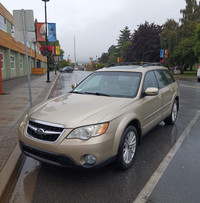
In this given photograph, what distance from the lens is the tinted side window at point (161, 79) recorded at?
496 centimetres

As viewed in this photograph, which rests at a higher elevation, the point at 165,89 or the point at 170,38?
the point at 170,38

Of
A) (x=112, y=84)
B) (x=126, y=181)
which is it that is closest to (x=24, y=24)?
(x=112, y=84)

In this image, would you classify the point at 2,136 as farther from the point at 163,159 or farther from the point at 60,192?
the point at 163,159

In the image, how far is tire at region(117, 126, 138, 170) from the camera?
310 centimetres

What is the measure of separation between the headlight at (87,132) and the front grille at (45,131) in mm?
173

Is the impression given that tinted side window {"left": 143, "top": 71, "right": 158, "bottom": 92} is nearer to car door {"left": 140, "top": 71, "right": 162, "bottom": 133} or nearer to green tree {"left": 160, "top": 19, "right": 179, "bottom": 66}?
car door {"left": 140, "top": 71, "right": 162, "bottom": 133}

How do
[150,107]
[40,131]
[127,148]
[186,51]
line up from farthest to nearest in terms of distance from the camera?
[186,51], [150,107], [127,148], [40,131]

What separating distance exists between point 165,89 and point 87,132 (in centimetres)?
303

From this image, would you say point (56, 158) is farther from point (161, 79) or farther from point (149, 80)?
point (161, 79)

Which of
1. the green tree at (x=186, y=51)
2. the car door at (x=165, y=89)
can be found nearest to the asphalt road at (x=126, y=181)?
the car door at (x=165, y=89)

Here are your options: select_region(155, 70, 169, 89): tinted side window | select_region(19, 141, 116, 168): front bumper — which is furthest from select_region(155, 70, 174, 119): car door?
select_region(19, 141, 116, 168): front bumper

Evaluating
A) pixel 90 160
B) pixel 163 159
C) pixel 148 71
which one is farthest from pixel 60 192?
pixel 148 71

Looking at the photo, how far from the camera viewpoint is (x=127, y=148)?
3346 mm

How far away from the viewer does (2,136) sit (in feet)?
15.1
